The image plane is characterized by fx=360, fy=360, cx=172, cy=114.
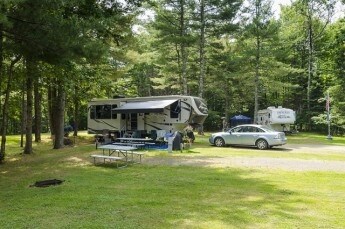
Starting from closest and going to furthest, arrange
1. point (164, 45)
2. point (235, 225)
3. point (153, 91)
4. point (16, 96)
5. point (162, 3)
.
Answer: point (235, 225) → point (16, 96) → point (162, 3) → point (164, 45) → point (153, 91)

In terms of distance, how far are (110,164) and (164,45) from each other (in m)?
19.1

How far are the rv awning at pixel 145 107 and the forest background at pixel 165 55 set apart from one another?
8.65 feet

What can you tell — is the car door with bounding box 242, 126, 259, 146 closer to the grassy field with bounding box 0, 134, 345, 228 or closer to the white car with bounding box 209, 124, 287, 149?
the white car with bounding box 209, 124, 287, 149

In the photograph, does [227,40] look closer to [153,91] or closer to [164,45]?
[164,45]

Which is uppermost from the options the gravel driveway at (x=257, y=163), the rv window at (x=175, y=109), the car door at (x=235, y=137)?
the rv window at (x=175, y=109)

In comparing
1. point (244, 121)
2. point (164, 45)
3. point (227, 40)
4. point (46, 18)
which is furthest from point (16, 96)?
point (244, 121)

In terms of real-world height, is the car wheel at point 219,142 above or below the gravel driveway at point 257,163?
above

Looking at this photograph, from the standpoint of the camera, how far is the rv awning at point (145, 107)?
63.4 ft

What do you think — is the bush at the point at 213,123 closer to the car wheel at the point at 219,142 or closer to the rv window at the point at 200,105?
the rv window at the point at 200,105

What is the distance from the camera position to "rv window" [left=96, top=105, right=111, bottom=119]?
76.0 feet

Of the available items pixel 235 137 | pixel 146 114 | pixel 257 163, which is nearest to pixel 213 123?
pixel 146 114

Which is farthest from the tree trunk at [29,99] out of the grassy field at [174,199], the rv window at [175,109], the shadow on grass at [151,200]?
the rv window at [175,109]

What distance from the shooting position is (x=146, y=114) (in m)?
21.4

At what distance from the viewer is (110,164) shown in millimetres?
13141
